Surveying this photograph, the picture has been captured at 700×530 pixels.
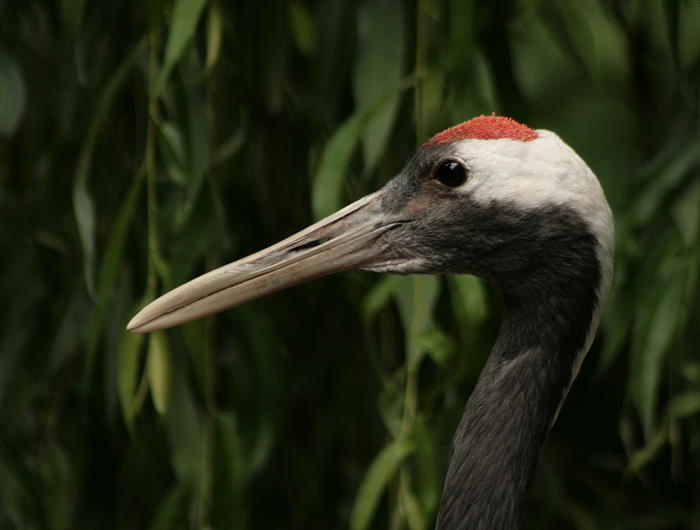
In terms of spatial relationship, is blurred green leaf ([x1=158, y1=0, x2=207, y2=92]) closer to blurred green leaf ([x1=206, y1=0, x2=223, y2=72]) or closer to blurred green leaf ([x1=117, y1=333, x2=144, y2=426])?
blurred green leaf ([x1=206, y1=0, x2=223, y2=72])

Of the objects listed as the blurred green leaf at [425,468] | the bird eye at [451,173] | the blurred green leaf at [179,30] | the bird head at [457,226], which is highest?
the blurred green leaf at [179,30]

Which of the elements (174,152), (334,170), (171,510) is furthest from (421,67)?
(171,510)

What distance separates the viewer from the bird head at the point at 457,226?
1608 millimetres

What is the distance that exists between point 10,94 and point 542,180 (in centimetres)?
100

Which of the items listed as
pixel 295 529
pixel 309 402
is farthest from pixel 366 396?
pixel 295 529

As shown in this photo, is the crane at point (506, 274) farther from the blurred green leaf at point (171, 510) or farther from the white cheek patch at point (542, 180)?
the blurred green leaf at point (171, 510)

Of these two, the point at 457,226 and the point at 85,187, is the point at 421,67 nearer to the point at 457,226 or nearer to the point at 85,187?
the point at 457,226

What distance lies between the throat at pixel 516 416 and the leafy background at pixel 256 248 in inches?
10.3

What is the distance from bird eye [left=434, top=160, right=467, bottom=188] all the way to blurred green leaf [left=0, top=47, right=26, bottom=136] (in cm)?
79

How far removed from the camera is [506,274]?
5.48 ft

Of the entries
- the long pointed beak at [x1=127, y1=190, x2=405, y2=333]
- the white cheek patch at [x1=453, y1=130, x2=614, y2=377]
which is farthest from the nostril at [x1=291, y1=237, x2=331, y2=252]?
the white cheek patch at [x1=453, y1=130, x2=614, y2=377]

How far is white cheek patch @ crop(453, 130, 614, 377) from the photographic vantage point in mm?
1602

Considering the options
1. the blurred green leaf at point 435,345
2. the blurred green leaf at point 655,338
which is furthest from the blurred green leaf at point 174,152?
the blurred green leaf at point 655,338

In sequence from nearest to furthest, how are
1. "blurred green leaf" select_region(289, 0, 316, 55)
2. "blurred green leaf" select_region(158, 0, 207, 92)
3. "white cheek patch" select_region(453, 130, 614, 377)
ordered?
"white cheek patch" select_region(453, 130, 614, 377) < "blurred green leaf" select_region(158, 0, 207, 92) < "blurred green leaf" select_region(289, 0, 316, 55)
